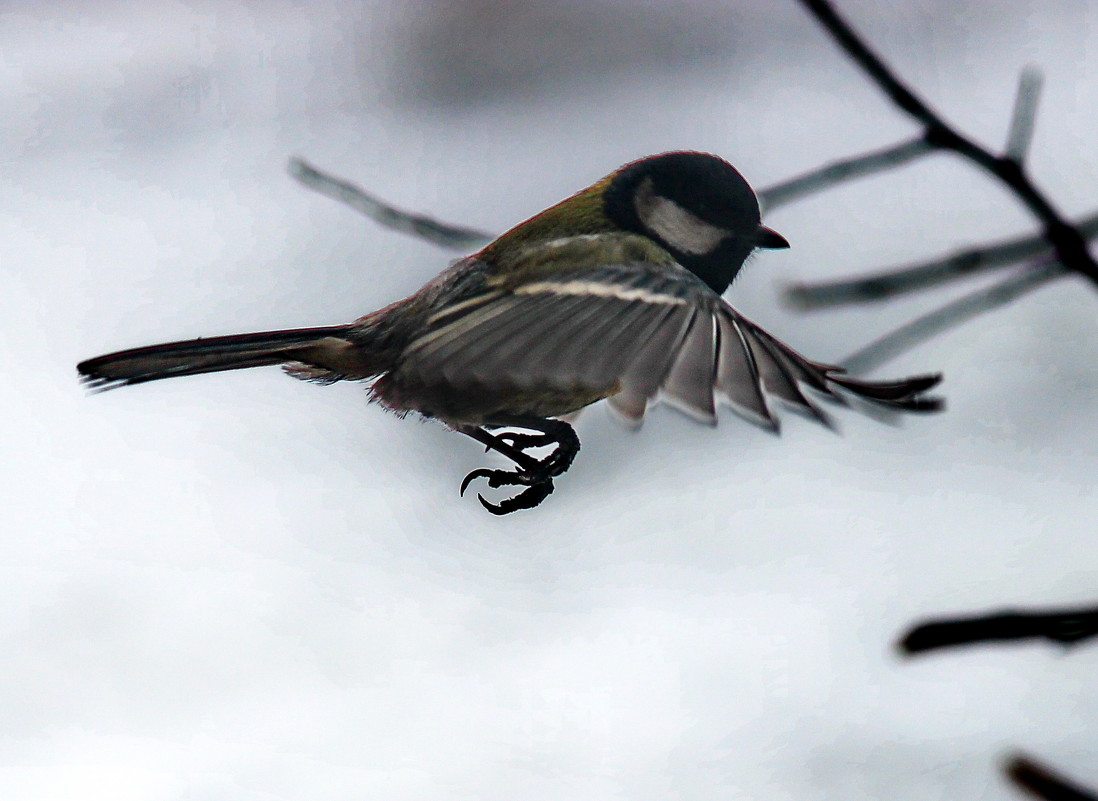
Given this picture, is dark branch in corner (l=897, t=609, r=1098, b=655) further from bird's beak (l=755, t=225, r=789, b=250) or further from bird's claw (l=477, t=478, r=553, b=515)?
bird's beak (l=755, t=225, r=789, b=250)

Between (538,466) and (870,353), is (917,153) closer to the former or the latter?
(870,353)

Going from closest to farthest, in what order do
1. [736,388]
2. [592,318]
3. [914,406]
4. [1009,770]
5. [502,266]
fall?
[1009,770]
[914,406]
[736,388]
[592,318]
[502,266]

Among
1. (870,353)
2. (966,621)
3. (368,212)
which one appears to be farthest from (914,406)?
(368,212)

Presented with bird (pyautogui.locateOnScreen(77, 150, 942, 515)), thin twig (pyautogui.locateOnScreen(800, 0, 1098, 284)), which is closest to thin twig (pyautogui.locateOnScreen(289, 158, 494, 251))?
bird (pyautogui.locateOnScreen(77, 150, 942, 515))

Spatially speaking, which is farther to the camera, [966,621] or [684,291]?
[684,291]

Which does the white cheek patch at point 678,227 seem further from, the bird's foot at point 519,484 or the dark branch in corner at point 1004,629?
the dark branch in corner at point 1004,629

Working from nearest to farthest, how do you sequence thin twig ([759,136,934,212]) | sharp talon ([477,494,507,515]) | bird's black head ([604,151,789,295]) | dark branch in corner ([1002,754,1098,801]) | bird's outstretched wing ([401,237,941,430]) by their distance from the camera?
dark branch in corner ([1002,754,1098,801]) → thin twig ([759,136,934,212]) → bird's outstretched wing ([401,237,941,430]) → sharp talon ([477,494,507,515]) → bird's black head ([604,151,789,295])
